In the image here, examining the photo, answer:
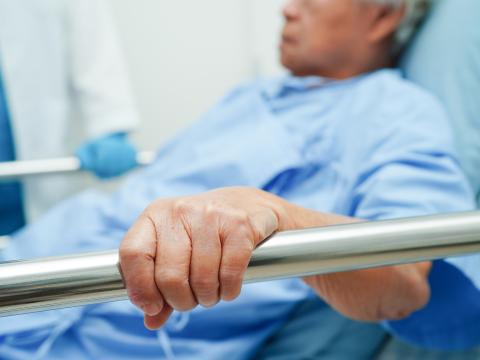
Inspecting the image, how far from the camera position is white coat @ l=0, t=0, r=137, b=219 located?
1.31 meters

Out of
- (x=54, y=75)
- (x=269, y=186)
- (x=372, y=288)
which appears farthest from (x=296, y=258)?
(x=54, y=75)

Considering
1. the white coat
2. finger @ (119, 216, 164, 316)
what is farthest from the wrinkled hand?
the white coat

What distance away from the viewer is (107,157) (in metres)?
1.18

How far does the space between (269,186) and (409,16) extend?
47cm

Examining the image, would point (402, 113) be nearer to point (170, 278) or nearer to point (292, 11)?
point (292, 11)

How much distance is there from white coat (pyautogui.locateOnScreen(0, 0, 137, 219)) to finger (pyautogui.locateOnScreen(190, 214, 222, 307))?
99cm

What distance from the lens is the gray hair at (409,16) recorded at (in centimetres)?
101

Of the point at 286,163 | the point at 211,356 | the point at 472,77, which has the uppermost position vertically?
the point at 472,77

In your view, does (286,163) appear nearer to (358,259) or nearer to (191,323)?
(191,323)

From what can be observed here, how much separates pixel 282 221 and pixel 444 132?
1.23ft

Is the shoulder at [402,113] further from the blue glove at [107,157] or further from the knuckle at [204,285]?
the blue glove at [107,157]

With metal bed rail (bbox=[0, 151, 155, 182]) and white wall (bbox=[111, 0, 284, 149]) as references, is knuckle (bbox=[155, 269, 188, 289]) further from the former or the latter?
white wall (bbox=[111, 0, 284, 149])

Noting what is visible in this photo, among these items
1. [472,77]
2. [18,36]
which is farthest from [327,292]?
[18,36]

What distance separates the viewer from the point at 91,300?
1.31 feet
